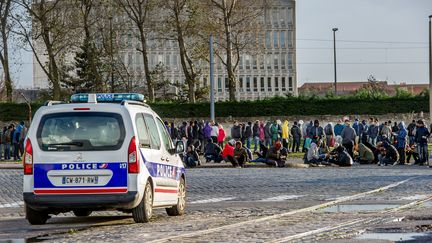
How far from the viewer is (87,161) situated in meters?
15.8

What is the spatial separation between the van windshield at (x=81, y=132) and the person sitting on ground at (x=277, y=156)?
27.0 metres

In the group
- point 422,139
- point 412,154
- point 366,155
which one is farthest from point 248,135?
point 422,139

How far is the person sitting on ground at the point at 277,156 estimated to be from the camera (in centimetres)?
4288

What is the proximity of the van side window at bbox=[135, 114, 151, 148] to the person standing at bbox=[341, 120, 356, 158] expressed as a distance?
2939 centimetres

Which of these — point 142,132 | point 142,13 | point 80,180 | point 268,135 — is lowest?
point 268,135

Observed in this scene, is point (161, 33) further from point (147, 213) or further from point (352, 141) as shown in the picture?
point (147, 213)

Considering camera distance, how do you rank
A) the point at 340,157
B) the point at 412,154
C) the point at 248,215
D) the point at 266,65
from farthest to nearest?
the point at 266,65 < the point at 412,154 < the point at 340,157 < the point at 248,215

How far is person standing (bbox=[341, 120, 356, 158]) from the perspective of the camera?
4553 cm

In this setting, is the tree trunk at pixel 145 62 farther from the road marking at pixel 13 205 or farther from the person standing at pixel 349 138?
the road marking at pixel 13 205

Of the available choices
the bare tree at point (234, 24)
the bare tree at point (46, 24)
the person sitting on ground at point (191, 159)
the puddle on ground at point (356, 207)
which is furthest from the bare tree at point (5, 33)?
the puddle on ground at point (356, 207)

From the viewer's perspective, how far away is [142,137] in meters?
16.4

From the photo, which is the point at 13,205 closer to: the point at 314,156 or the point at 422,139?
the point at 314,156

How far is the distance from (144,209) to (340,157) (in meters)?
27.8

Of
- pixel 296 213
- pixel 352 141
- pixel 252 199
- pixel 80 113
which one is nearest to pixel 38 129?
pixel 80 113
